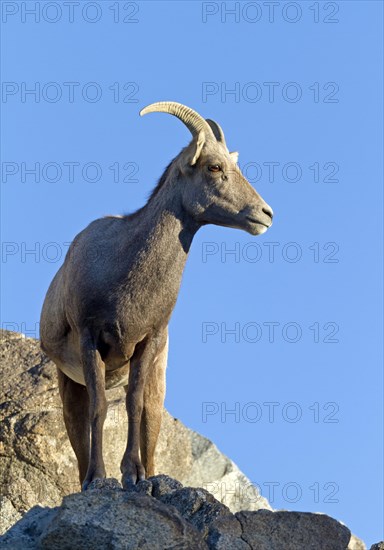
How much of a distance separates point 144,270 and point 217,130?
5.35ft

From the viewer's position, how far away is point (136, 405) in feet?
36.3

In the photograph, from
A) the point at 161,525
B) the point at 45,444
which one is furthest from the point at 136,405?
the point at 45,444

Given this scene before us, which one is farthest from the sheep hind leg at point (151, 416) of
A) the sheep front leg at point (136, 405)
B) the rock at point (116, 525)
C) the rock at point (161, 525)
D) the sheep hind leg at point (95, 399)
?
the rock at point (116, 525)

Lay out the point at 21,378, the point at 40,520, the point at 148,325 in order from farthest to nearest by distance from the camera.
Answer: the point at 21,378 < the point at 148,325 < the point at 40,520

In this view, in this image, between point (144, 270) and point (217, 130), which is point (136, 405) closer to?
point (144, 270)

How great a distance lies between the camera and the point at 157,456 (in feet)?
52.7

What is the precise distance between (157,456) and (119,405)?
103cm

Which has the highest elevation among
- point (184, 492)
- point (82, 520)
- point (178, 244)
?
point (178, 244)

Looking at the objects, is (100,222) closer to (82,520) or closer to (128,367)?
(128,367)

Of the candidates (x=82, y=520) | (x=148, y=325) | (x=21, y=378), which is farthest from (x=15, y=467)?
A: (x=82, y=520)

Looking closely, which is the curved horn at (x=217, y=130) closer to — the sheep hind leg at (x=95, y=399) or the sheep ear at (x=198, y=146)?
the sheep ear at (x=198, y=146)

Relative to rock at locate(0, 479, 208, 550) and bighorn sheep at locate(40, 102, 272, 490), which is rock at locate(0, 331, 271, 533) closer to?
bighorn sheep at locate(40, 102, 272, 490)

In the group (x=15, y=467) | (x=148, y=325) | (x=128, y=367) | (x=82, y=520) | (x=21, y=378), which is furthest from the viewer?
(x=21, y=378)

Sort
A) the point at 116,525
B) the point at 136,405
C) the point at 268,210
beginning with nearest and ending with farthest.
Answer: the point at 116,525 → the point at 136,405 → the point at 268,210
